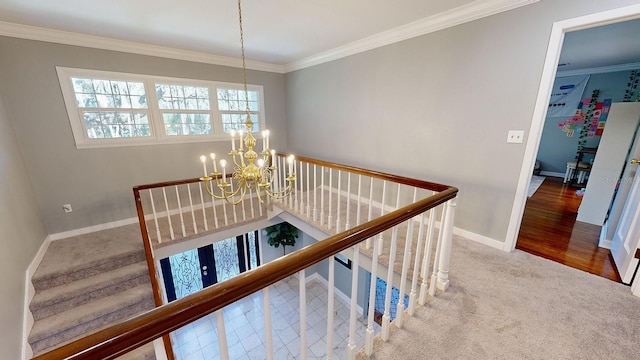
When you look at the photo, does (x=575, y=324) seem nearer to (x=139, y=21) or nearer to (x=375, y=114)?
(x=375, y=114)

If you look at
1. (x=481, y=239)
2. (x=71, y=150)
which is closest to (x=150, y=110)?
(x=71, y=150)

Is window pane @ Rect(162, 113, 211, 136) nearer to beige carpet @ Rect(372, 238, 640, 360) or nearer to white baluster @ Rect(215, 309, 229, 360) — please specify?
white baluster @ Rect(215, 309, 229, 360)

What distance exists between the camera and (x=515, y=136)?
7.17 ft

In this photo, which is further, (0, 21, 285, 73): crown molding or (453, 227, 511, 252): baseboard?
(0, 21, 285, 73): crown molding

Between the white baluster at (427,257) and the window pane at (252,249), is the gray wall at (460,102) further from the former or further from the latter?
the window pane at (252,249)

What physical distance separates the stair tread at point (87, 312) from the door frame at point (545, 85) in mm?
3962

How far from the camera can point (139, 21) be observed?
2592 mm

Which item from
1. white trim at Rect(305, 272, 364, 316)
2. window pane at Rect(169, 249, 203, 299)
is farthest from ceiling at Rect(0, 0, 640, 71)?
white trim at Rect(305, 272, 364, 316)

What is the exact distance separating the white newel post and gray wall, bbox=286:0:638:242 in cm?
110

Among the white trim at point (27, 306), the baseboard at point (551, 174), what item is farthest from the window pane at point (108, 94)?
the baseboard at point (551, 174)

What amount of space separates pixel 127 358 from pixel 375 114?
3820 millimetres

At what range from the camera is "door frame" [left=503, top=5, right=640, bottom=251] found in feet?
5.56

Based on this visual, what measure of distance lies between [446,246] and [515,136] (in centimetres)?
135

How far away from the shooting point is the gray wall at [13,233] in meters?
1.93
